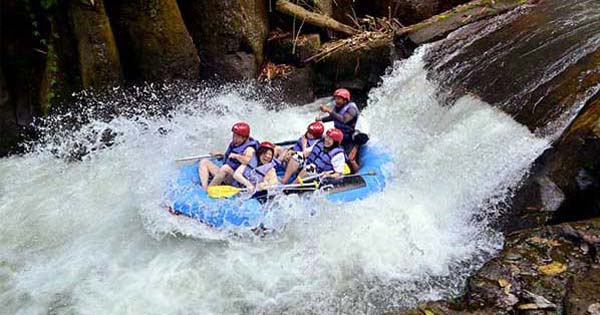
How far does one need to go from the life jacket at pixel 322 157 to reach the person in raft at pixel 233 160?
2.15 feet

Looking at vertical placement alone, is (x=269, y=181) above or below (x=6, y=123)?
below

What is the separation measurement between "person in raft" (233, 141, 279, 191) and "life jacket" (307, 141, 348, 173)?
461mm

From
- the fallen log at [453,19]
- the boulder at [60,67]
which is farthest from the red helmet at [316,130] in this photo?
the boulder at [60,67]

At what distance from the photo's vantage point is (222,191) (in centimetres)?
543

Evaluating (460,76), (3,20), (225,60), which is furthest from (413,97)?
(3,20)

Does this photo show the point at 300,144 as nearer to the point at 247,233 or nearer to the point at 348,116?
the point at 348,116

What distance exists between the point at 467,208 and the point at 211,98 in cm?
429

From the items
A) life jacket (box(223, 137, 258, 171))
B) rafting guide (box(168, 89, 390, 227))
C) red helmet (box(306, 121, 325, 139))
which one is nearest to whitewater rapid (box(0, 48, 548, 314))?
rafting guide (box(168, 89, 390, 227))

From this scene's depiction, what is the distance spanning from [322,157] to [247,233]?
1.40 metres

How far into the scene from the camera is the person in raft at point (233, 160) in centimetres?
574

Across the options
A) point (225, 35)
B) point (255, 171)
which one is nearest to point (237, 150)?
point (255, 171)

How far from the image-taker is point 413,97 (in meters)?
7.62

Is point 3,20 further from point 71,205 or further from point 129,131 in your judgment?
point 71,205

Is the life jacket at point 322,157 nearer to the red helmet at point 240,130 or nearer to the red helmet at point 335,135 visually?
the red helmet at point 335,135
